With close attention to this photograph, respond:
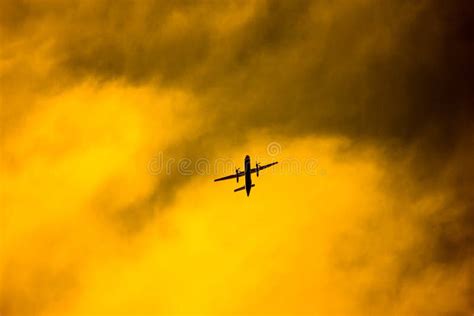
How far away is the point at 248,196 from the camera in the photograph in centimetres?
15900

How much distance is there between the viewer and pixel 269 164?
153500 mm

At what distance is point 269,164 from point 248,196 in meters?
12.4

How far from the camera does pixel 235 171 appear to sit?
511 ft

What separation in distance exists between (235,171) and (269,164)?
10.1 m

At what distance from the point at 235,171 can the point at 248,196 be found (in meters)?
8.99
